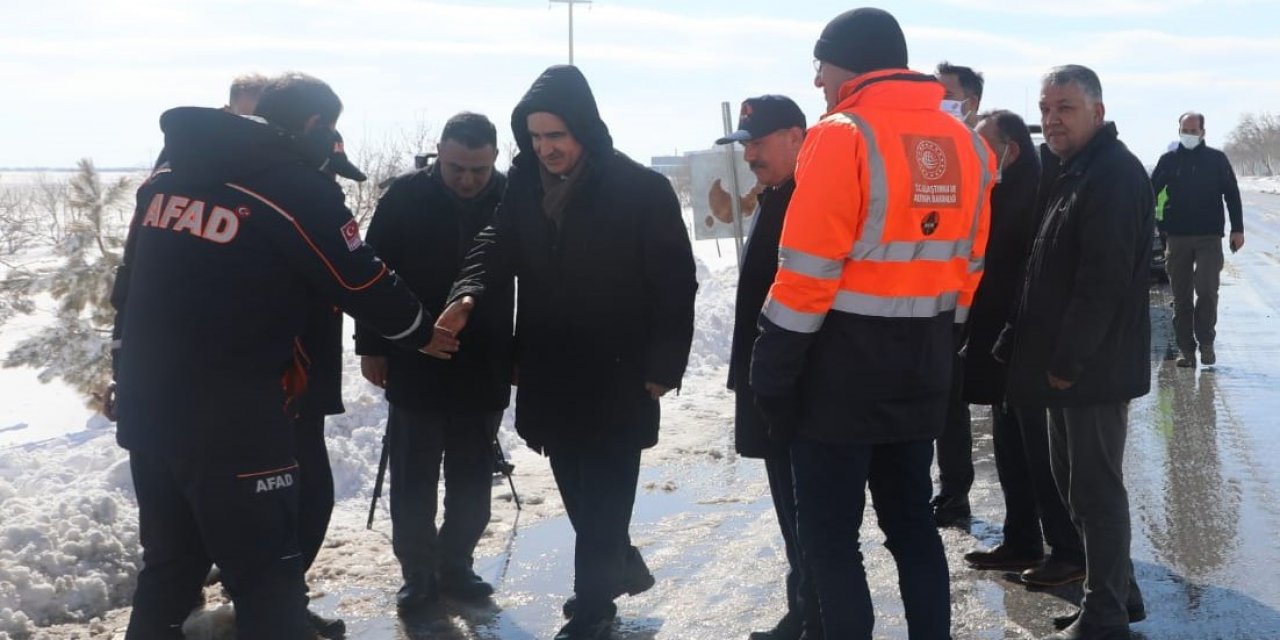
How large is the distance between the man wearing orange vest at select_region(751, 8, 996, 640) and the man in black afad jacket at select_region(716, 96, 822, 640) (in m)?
0.40

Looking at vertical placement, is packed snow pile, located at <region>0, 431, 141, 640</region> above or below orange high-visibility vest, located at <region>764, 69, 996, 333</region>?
below

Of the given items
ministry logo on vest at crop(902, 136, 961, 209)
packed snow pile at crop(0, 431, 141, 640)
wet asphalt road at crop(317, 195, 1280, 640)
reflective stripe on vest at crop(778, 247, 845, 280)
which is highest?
ministry logo on vest at crop(902, 136, 961, 209)

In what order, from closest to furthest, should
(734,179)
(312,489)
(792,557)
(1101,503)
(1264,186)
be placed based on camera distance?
(1101,503) < (792,557) < (312,489) < (734,179) < (1264,186)

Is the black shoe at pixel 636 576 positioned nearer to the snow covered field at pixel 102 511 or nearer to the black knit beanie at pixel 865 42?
the snow covered field at pixel 102 511

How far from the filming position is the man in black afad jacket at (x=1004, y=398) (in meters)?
5.33

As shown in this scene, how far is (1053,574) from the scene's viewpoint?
5293mm

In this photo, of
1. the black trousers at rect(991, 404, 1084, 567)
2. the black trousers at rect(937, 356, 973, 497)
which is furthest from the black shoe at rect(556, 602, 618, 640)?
the black trousers at rect(937, 356, 973, 497)

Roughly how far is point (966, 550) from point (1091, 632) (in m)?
1.26

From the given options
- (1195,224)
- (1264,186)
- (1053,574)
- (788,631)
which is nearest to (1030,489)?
(1053,574)

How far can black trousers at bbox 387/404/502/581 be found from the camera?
5387 millimetres

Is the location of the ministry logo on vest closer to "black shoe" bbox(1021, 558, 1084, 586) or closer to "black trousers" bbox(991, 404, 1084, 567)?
"black trousers" bbox(991, 404, 1084, 567)

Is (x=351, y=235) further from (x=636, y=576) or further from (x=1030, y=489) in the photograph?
(x=1030, y=489)

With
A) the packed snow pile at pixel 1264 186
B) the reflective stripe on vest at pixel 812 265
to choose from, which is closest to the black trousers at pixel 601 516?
the reflective stripe on vest at pixel 812 265

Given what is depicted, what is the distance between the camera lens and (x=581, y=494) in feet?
16.5
